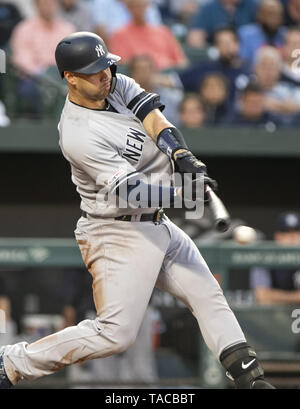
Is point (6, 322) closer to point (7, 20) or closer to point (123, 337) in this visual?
point (123, 337)

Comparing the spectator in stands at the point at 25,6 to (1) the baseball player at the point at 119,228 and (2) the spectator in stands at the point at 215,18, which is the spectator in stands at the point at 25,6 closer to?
(2) the spectator in stands at the point at 215,18

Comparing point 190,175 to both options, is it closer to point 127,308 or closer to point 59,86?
point 127,308

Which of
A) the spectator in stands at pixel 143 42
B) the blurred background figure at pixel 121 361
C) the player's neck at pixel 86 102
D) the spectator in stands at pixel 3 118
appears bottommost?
the blurred background figure at pixel 121 361

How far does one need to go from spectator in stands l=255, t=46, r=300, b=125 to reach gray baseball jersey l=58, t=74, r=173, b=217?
13.8 ft

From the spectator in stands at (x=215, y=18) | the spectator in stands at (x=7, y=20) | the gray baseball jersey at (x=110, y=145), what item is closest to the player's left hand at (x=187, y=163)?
the gray baseball jersey at (x=110, y=145)

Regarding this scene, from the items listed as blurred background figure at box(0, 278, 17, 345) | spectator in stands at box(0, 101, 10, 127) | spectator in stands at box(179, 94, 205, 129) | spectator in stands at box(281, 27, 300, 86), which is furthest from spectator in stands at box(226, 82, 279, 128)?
blurred background figure at box(0, 278, 17, 345)

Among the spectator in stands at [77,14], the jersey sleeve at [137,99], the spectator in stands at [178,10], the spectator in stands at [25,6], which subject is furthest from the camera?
the spectator in stands at [178,10]

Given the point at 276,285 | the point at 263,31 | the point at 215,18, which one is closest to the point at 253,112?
the point at 263,31

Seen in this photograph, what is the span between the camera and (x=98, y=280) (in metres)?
4.07

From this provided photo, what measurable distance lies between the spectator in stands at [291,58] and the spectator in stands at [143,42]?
0.97 m

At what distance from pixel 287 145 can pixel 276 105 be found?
0.39 m

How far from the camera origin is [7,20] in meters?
8.61

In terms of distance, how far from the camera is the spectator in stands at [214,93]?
8.11 m
